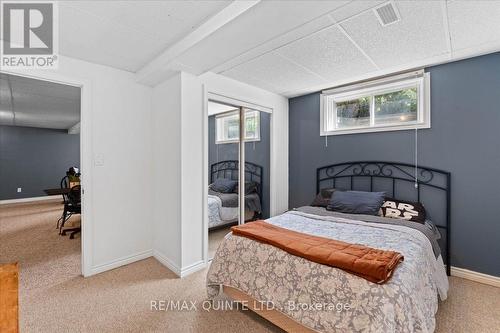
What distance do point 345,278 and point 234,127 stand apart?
241 cm

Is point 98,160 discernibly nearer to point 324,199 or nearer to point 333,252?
point 333,252

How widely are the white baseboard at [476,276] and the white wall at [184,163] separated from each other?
2854mm

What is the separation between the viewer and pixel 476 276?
2.48 metres

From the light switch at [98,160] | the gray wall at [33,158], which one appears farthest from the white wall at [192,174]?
the gray wall at [33,158]

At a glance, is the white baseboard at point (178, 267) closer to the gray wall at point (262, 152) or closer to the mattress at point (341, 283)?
the mattress at point (341, 283)

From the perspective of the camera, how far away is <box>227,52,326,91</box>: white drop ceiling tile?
2.63m

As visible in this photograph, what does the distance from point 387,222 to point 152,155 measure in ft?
9.55

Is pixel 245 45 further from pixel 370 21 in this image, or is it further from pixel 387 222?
pixel 387 222

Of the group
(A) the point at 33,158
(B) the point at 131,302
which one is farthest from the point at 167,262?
(A) the point at 33,158

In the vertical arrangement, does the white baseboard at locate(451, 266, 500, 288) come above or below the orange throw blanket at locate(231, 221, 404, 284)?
below

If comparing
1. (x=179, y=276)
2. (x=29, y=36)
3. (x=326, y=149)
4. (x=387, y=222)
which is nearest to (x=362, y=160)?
(x=326, y=149)

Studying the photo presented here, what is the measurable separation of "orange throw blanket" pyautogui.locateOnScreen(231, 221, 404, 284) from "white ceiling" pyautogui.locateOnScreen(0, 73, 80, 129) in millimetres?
3813

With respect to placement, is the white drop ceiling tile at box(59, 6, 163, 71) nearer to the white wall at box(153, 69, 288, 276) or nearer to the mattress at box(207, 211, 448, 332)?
Result: the white wall at box(153, 69, 288, 276)

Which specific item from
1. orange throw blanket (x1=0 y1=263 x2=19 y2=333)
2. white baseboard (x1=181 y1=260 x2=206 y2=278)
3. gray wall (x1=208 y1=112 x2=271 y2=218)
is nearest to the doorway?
gray wall (x1=208 y1=112 x2=271 y2=218)
